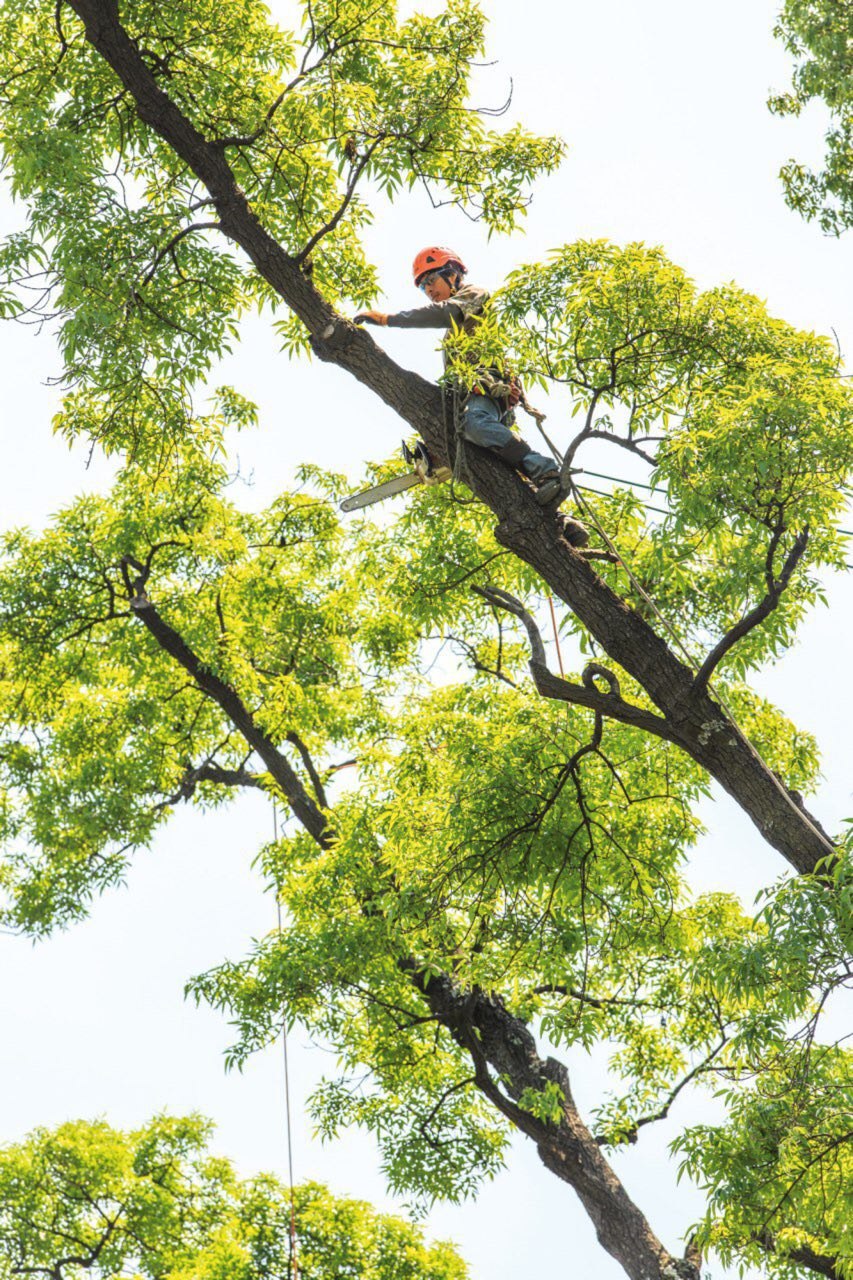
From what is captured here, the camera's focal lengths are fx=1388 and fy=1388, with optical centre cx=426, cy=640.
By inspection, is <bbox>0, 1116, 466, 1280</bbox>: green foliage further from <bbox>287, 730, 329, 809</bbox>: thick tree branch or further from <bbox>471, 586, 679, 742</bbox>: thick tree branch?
<bbox>471, 586, 679, 742</bbox>: thick tree branch

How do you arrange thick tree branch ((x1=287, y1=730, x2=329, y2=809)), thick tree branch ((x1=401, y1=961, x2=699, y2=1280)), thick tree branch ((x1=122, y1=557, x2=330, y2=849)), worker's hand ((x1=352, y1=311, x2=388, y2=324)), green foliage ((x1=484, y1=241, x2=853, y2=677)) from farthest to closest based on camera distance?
thick tree branch ((x1=287, y1=730, x2=329, y2=809))
thick tree branch ((x1=122, y1=557, x2=330, y2=849))
thick tree branch ((x1=401, y1=961, x2=699, y2=1280))
worker's hand ((x1=352, y1=311, x2=388, y2=324))
green foliage ((x1=484, y1=241, x2=853, y2=677))

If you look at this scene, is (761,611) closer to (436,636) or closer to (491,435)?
(491,435)

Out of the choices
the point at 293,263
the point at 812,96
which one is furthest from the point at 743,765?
the point at 812,96

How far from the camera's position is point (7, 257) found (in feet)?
22.1

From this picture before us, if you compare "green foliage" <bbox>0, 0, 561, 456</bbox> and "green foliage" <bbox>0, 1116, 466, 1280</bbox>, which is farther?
"green foliage" <bbox>0, 1116, 466, 1280</bbox>

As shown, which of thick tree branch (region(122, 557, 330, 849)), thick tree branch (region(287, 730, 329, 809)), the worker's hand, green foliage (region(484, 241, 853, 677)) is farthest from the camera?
thick tree branch (region(287, 730, 329, 809))

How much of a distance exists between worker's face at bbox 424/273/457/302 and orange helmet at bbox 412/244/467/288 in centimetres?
4

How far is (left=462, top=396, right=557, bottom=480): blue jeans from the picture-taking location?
19.2 ft

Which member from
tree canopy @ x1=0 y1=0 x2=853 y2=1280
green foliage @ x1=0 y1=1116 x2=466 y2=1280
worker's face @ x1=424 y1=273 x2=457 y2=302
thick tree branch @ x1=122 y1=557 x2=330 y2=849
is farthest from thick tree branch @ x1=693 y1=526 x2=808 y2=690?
green foliage @ x1=0 y1=1116 x2=466 y2=1280

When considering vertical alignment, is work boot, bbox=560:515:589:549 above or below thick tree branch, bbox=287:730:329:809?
→ below

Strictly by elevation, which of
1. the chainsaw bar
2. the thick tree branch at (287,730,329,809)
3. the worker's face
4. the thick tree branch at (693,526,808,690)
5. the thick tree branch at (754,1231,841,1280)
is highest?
the thick tree branch at (287,730,329,809)

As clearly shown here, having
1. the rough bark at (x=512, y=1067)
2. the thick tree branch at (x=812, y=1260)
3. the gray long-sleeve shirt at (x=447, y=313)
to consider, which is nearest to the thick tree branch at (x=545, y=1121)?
the rough bark at (x=512, y=1067)

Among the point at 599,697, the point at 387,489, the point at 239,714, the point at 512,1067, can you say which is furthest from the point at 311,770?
the point at 599,697

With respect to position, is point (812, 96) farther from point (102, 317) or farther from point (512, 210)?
point (102, 317)
